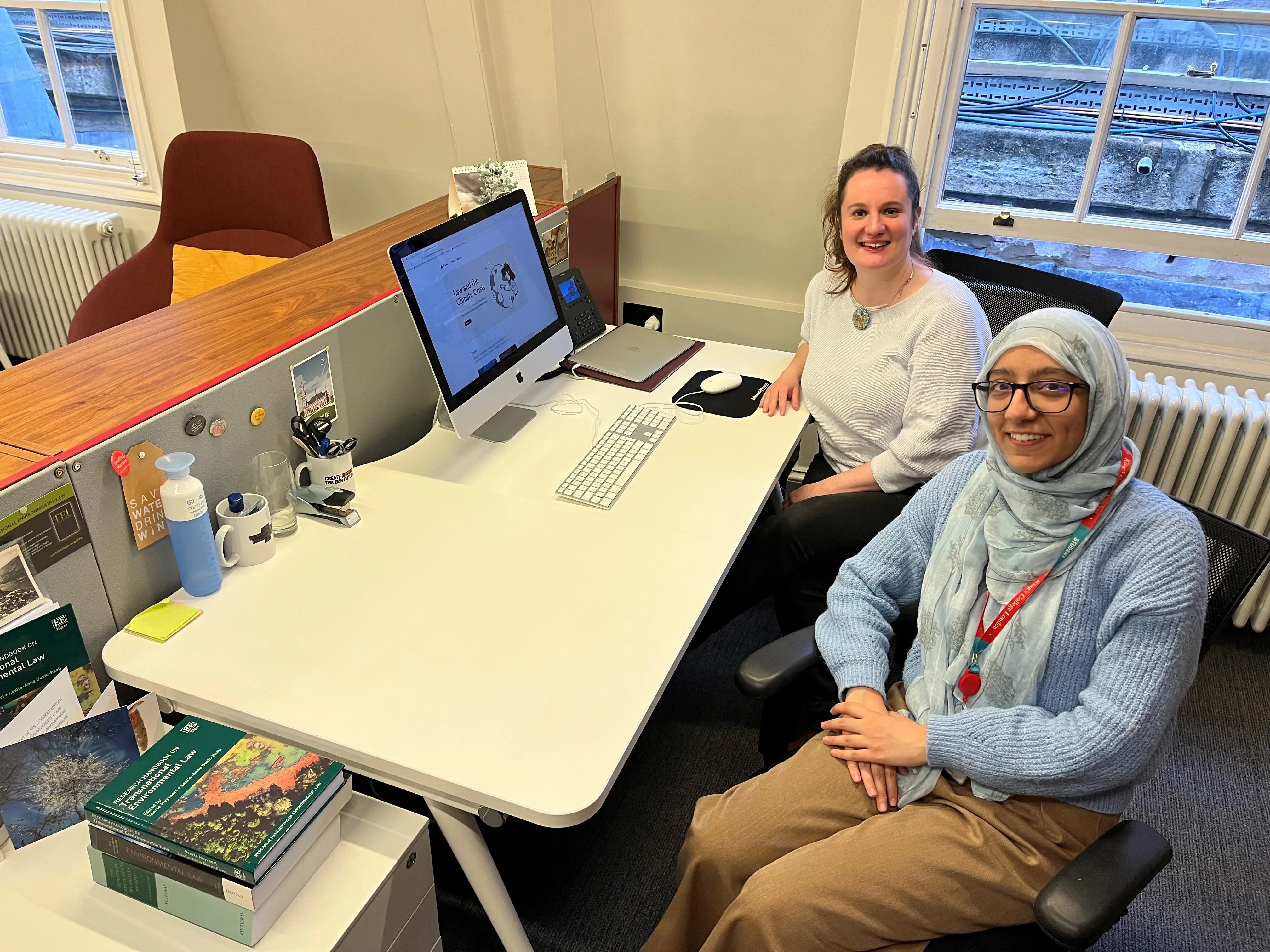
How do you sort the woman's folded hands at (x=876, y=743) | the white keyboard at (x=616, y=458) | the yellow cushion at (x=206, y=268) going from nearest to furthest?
the woman's folded hands at (x=876, y=743) < the white keyboard at (x=616, y=458) < the yellow cushion at (x=206, y=268)

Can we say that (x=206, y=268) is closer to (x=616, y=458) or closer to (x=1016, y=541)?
(x=616, y=458)

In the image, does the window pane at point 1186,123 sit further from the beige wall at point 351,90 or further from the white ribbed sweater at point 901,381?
the beige wall at point 351,90

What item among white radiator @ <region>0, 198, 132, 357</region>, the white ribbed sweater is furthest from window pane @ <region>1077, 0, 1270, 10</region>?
white radiator @ <region>0, 198, 132, 357</region>

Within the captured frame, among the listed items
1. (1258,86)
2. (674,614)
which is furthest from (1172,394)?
(674,614)

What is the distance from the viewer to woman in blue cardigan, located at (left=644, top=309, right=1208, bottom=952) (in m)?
1.18

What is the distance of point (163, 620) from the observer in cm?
135

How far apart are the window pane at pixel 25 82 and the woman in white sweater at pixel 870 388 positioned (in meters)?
3.48

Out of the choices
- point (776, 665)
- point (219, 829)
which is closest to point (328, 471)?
point (219, 829)

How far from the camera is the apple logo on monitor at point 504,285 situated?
1864mm

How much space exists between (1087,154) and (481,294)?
→ 1.80 meters

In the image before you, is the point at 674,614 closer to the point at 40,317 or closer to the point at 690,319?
the point at 690,319

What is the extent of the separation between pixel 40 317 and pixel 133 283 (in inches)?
57.8

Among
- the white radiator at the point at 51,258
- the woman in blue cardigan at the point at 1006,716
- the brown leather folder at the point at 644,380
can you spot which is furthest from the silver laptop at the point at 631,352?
the white radiator at the point at 51,258

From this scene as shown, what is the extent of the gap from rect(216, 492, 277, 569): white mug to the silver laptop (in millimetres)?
951
